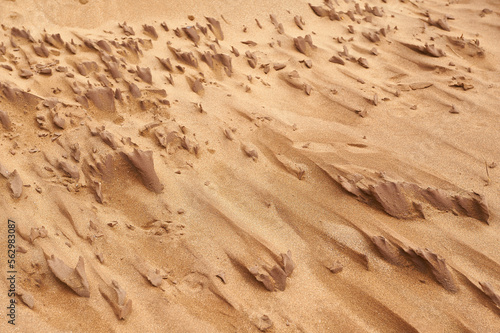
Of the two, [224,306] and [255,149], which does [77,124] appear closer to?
[255,149]

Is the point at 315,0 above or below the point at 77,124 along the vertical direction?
above

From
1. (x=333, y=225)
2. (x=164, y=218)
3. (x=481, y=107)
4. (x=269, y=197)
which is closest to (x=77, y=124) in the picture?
(x=164, y=218)

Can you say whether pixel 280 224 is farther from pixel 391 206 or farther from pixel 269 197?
pixel 391 206

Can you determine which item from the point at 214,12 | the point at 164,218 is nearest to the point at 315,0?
the point at 214,12

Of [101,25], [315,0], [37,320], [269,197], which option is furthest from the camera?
[315,0]

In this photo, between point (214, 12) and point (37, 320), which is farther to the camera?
point (214, 12)

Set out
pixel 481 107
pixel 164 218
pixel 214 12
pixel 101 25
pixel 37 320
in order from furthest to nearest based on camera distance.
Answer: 1. pixel 214 12
2. pixel 101 25
3. pixel 481 107
4. pixel 164 218
5. pixel 37 320

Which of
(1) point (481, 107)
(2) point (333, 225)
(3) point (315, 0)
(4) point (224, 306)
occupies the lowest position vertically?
(4) point (224, 306)
